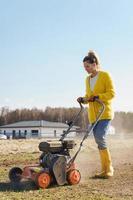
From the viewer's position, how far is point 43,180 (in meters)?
6.07

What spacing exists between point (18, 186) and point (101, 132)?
1782 mm

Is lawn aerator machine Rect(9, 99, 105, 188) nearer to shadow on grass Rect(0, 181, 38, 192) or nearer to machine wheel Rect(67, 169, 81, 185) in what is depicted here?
machine wheel Rect(67, 169, 81, 185)

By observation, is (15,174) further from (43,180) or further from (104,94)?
(104,94)

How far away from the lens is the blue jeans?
7.20 m

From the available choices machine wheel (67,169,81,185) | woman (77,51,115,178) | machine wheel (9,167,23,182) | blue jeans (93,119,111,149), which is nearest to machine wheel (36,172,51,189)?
machine wheel (67,169,81,185)

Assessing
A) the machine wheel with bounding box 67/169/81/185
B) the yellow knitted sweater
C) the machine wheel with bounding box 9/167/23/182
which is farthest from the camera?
the yellow knitted sweater

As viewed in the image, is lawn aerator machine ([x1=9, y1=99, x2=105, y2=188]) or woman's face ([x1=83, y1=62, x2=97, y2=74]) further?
woman's face ([x1=83, y1=62, x2=97, y2=74])

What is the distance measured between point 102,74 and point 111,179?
186cm

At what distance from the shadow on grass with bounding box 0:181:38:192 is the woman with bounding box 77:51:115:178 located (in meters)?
1.31

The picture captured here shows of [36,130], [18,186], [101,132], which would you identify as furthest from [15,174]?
[36,130]

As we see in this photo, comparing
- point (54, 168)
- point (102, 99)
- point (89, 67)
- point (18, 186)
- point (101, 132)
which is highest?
point (89, 67)

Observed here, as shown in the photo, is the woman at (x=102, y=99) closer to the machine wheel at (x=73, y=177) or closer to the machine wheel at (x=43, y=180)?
the machine wheel at (x=73, y=177)

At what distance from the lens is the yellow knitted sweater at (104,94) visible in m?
7.16

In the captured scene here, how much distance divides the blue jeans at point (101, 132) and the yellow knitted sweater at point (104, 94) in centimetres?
11
